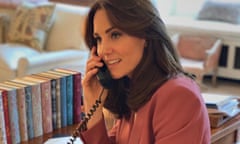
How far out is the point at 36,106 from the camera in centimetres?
177

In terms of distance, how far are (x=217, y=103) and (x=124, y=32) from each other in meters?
0.84

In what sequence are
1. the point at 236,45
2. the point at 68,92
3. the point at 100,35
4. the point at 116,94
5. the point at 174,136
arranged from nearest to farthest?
the point at 174,136, the point at 100,35, the point at 116,94, the point at 68,92, the point at 236,45

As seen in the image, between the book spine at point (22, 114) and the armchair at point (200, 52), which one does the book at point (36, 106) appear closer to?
the book spine at point (22, 114)

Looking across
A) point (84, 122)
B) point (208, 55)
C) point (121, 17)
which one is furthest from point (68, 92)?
point (208, 55)

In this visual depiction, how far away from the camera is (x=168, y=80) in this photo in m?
1.30

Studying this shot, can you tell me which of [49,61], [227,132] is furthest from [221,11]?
[227,132]

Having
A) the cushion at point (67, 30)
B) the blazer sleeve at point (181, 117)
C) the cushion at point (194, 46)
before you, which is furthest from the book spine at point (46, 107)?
the cushion at point (194, 46)

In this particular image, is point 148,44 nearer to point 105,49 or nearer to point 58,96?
point 105,49

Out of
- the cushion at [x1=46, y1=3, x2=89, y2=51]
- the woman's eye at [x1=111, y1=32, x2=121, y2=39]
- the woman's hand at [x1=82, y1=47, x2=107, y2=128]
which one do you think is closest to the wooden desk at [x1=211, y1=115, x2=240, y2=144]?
the woman's hand at [x1=82, y1=47, x2=107, y2=128]

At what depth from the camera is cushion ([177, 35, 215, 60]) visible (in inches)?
202

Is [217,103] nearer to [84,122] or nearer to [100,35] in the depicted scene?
[84,122]

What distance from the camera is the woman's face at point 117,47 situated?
4.31 feet

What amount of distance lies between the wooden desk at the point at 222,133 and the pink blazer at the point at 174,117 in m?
0.55

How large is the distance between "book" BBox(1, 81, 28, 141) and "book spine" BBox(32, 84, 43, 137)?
46 millimetres
